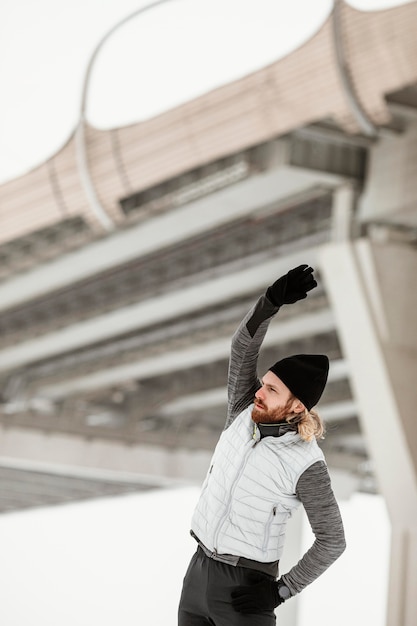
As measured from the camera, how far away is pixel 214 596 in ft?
12.6

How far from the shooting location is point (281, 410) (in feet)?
12.6

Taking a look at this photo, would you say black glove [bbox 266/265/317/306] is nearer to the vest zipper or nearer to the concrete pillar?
the vest zipper

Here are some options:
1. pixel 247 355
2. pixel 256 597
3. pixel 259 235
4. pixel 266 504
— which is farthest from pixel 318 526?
pixel 259 235

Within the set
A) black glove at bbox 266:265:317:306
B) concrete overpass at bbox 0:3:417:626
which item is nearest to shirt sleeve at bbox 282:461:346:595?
black glove at bbox 266:265:317:306

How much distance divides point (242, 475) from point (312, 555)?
369 mm

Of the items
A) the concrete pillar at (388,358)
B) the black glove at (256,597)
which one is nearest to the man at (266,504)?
the black glove at (256,597)

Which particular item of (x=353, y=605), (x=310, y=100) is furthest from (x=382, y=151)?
(x=353, y=605)

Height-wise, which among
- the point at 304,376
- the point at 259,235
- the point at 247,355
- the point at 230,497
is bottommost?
the point at 230,497

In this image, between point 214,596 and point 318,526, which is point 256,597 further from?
point 318,526

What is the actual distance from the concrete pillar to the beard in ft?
34.3

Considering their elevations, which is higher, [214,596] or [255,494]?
[255,494]

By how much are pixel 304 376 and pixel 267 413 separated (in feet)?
0.61

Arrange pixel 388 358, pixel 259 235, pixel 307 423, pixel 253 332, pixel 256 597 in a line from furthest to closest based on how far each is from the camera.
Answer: pixel 259 235 < pixel 388 358 < pixel 253 332 < pixel 307 423 < pixel 256 597

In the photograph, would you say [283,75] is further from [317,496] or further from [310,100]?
[317,496]
